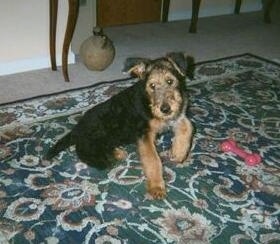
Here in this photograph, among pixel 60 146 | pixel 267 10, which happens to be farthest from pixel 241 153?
pixel 267 10

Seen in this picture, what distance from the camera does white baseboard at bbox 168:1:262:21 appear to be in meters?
5.24

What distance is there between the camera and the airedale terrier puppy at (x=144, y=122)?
6.73ft

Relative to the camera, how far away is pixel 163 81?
2.08 metres

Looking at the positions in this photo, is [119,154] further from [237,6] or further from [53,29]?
[237,6]

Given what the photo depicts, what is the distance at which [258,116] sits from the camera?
2803 millimetres

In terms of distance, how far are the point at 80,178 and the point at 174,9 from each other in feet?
12.0

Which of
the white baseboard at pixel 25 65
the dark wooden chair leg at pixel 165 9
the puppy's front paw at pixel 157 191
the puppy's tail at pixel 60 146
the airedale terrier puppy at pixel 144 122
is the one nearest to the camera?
the puppy's front paw at pixel 157 191

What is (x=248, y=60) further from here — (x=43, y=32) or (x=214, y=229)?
(x=214, y=229)

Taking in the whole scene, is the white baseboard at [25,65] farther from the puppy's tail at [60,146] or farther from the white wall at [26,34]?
the puppy's tail at [60,146]

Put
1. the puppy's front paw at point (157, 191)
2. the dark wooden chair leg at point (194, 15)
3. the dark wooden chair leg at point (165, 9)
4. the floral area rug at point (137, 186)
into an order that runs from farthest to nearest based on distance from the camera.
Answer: the dark wooden chair leg at point (165, 9) → the dark wooden chair leg at point (194, 15) → the puppy's front paw at point (157, 191) → the floral area rug at point (137, 186)

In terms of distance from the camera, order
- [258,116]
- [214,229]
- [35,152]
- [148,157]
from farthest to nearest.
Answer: [258,116] → [35,152] → [148,157] → [214,229]

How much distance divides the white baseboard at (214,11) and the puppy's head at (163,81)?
326cm

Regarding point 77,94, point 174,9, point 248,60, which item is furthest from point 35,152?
point 174,9

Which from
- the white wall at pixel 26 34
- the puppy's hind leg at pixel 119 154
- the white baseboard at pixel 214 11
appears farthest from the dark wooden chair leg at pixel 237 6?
the puppy's hind leg at pixel 119 154
